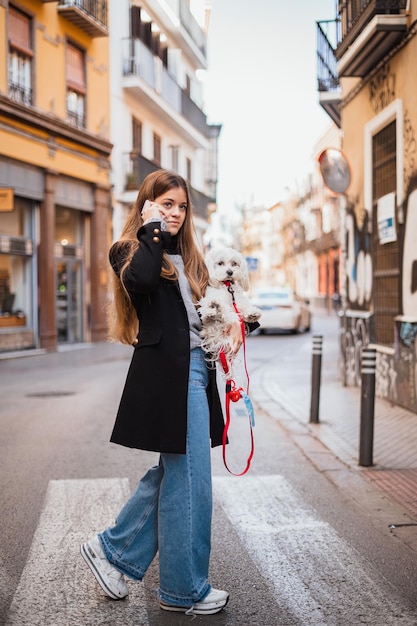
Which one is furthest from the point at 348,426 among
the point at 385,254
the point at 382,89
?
the point at 382,89

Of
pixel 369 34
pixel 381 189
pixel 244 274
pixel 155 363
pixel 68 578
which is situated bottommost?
pixel 68 578

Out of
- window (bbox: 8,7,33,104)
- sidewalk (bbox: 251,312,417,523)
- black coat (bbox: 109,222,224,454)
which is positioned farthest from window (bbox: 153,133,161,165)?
black coat (bbox: 109,222,224,454)

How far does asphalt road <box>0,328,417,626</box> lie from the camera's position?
345 centimetres

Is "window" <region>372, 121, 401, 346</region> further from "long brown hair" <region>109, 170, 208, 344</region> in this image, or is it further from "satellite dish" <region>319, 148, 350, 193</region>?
"long brown hair" <region>109, 170, 208, 344</region>

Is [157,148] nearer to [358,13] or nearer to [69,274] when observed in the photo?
[69,274]

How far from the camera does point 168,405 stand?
3281 mm

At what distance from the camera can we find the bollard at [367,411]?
6.45 meters

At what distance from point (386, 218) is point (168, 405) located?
748 centimetres

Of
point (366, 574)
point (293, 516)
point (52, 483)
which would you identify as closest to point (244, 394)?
point (366, 574)

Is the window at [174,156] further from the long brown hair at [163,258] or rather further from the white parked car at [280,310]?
the long brown hair at [163,258]

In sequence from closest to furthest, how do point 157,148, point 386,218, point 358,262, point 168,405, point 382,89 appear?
point 168,405, point 386,218, point 382,89, point 358,262, point 157,148

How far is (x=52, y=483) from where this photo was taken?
5879mm

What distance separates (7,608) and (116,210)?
2103cm

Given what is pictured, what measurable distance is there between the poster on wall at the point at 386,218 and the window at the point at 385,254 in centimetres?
11
